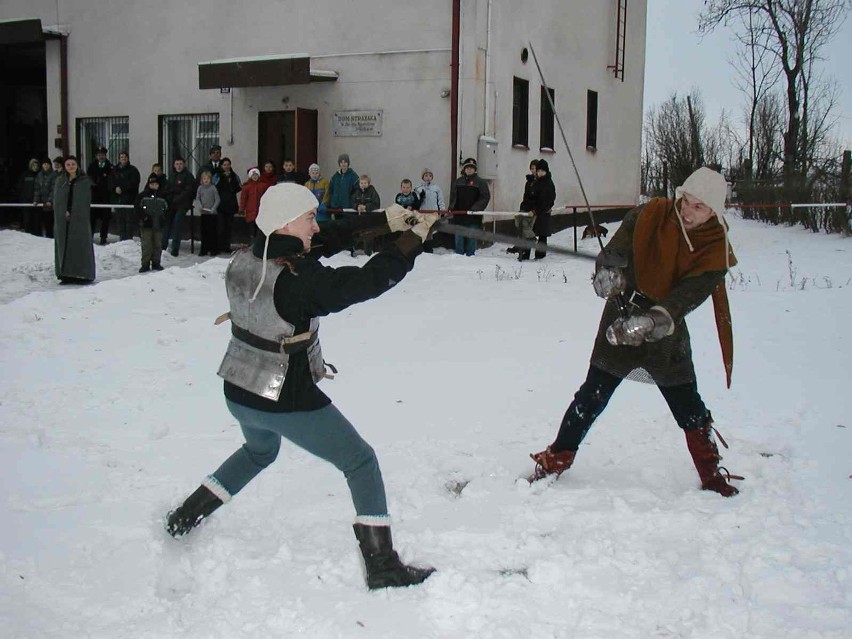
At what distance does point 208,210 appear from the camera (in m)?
14.5

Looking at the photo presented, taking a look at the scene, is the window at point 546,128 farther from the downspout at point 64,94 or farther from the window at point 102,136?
the downspout at point 64,94

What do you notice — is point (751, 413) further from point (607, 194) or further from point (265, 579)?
point (607, 194)

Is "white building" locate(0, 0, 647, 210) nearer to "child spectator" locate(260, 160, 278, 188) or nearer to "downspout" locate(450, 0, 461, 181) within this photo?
"downspout" locate(450, 0, 461, 181)

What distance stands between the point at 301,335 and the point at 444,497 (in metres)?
1.38

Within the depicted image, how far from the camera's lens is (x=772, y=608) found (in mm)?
3225

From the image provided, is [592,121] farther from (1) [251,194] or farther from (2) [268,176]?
(1) [251,194]

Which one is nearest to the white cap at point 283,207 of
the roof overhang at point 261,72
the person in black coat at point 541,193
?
the person in black coat at point 541,193

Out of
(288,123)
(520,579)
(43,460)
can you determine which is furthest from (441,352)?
(288,123)

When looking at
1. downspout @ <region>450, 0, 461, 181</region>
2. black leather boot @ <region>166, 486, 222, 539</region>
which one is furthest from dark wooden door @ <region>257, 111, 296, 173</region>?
black leather boot @ <region>166, 486, 222, 539</region>

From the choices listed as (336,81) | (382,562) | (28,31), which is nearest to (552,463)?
(382,562)

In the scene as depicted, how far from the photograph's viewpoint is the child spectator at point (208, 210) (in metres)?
14.5

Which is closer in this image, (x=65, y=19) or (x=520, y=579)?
(x=520, y=579)

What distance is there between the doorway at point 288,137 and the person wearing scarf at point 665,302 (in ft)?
37.1

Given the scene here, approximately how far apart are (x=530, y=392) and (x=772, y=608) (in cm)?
308
